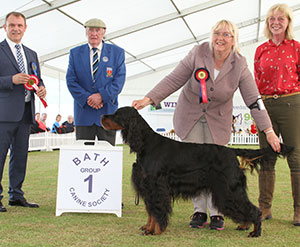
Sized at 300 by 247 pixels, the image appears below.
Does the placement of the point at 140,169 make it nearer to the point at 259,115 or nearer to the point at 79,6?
the point at 259,115

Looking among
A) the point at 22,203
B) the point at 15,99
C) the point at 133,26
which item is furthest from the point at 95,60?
the point at 133,26

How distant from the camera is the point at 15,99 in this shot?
315 centimetres

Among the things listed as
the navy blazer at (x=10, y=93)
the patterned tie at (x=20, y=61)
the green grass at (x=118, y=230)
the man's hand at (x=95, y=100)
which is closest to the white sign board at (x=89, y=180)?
the green grass at (x=118, y=230)

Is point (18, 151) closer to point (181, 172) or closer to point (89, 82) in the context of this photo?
point (89, 82)

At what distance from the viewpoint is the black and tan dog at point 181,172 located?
2418 millimetres

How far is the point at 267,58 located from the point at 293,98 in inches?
15.9

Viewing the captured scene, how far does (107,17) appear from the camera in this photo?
9.88 metres

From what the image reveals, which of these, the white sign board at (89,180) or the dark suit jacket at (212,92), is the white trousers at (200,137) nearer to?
the dark suit jacket at (212,92)

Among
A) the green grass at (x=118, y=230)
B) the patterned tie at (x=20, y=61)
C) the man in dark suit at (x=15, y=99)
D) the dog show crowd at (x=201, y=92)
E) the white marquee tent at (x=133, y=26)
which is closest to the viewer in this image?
the green grass at (x=118, y=230)

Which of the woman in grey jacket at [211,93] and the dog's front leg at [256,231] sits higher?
the woman in grey jacket at [211,93]

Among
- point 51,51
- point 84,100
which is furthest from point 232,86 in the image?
point 51,51

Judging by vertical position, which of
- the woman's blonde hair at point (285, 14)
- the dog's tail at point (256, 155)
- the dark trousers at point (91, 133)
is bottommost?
the dog's tail at point (256, 155)

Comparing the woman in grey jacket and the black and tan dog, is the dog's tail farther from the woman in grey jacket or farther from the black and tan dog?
the woman in grey jacket

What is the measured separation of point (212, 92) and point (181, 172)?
27.1 inches
